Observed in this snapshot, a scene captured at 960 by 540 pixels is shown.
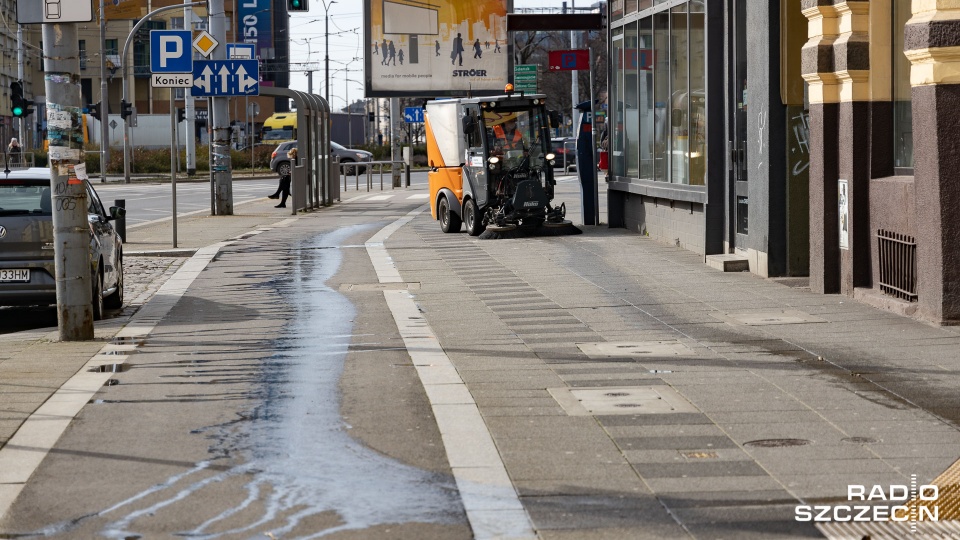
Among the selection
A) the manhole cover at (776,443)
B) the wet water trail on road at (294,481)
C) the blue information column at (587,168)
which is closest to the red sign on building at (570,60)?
the blue information column at (587,168)

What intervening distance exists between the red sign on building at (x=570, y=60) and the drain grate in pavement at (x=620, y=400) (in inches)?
641

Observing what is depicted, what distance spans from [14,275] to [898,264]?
25.1 feet

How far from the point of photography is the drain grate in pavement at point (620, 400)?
7.79 meters

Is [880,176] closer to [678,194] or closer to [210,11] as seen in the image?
[678,194]

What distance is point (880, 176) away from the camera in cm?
1262

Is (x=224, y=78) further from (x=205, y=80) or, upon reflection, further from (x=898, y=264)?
(x=898, y=264)

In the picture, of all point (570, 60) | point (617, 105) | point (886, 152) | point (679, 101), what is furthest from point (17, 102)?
point (886, 152)

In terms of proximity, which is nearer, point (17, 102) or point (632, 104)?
point (632, 104)

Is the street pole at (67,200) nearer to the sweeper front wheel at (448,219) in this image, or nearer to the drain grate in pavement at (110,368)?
the drain grate in pavement at (110,368)

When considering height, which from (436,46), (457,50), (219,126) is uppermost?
(436,46)

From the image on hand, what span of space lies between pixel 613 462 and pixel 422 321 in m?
5.68

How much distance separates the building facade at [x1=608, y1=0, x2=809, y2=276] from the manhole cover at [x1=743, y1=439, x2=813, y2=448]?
8.14 meters

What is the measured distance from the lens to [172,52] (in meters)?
21.3

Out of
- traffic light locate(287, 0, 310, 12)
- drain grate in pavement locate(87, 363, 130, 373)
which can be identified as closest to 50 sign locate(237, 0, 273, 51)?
traffic light locate(287, 0, 310, 12)
